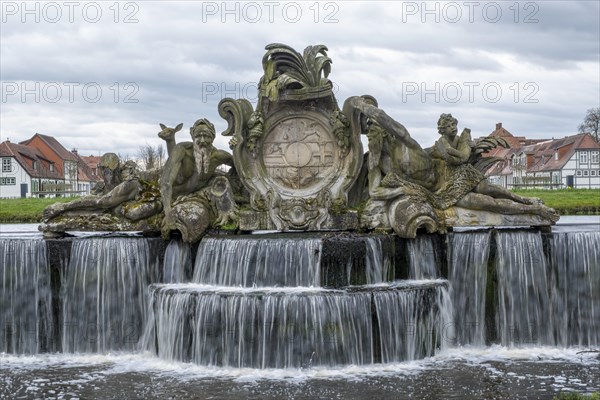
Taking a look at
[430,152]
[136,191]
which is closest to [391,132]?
[430,152]

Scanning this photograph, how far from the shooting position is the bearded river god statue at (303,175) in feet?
55.1

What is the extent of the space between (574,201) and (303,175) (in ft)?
62.7

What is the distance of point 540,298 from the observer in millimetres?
15891

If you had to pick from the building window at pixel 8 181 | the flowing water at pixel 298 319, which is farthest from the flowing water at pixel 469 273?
the building window at pixel 8 181

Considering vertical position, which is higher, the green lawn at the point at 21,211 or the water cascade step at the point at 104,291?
the green lawn at the point at 21,211

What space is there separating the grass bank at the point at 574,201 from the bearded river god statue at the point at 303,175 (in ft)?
46.9

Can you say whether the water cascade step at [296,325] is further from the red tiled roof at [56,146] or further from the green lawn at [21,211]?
the red tiled roof at [56,146]

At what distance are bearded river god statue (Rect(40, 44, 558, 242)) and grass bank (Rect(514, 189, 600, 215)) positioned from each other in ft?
46.9

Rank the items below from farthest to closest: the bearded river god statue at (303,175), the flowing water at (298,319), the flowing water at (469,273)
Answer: the bearded river god statue at (303,175) → the flowing water at (469,273) → the flowing water at (298,319)

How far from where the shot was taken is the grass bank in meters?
31.0

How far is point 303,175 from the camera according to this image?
1748 cm

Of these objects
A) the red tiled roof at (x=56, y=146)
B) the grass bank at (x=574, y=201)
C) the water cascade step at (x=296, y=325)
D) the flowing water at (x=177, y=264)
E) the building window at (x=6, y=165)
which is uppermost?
the red tiled roof at (x=56, y=146)

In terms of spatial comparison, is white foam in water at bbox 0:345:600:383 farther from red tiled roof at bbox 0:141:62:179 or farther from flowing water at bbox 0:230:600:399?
red tiled roof at bbox 0:141:62:179

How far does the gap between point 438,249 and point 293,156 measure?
367 centimetres
